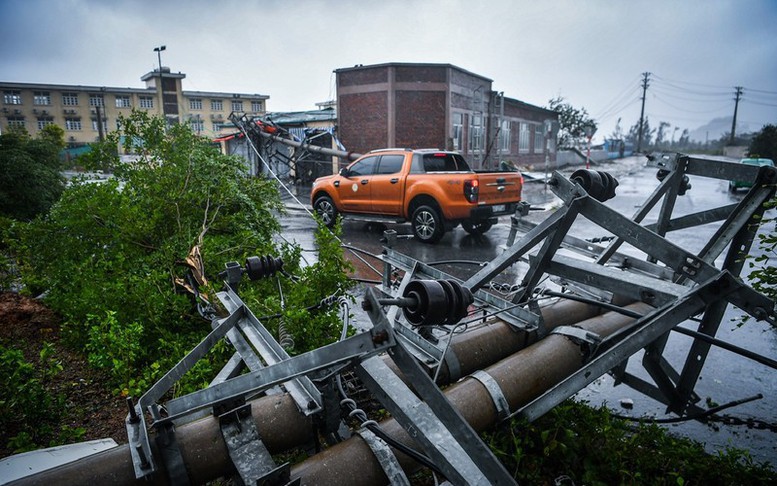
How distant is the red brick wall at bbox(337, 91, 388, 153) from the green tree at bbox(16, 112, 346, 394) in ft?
60.6

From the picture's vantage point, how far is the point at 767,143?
118 feet

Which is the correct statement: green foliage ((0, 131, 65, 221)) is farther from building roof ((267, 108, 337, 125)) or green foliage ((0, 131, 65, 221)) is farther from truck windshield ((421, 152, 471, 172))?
building roof ((267, 108, 337, 125))

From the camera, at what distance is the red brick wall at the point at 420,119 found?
24.2 meters

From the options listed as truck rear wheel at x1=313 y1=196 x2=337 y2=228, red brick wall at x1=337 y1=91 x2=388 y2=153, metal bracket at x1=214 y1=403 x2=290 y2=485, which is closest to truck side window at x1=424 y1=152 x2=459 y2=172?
truck rear wheel at x1=313 y1=196 x2=337 y2=228

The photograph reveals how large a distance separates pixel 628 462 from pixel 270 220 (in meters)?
5.14

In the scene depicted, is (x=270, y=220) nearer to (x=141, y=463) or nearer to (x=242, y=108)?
(x=141, y=463)

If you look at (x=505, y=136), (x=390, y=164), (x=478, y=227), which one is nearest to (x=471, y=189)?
(x=478, y=227)

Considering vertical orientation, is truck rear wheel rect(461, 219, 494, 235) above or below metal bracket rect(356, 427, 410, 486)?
below

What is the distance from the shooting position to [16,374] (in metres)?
3.20

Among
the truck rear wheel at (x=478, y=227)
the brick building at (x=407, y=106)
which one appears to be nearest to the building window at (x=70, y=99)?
the brick building at (x=407, y=106)

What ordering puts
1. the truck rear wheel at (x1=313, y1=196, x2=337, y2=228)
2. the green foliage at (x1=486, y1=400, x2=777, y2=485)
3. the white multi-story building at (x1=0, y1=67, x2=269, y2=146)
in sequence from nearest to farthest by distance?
the green foliage at (x1=486, y1=400, x2=777, y2=485), the truck rear wheel at (x1=313, y1=196, x2=337, y2=228), the white multi-story building at (x1=0, y1=67, x2=269, y2=146)

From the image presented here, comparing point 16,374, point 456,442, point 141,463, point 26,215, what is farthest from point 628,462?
point 26,215

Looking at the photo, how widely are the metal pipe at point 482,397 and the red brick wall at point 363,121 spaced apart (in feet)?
72.5

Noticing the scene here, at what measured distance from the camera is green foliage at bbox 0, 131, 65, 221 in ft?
33.5
